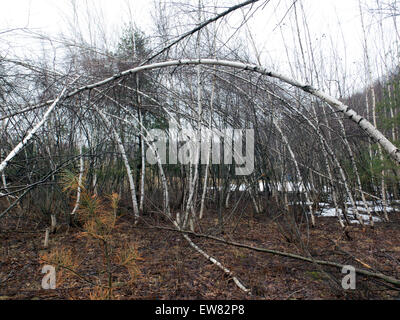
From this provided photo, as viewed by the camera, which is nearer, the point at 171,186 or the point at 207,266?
the point at 207,266

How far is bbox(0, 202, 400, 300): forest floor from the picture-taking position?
6.78 ft

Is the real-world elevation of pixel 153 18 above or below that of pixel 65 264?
above

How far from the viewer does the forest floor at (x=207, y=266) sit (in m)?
2.07

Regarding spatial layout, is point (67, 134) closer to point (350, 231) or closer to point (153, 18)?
point (153, 18)

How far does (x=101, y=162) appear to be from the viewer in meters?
4.14

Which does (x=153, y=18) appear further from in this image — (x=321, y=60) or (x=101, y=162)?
(x=321, y=60)

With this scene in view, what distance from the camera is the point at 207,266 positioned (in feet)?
8.75

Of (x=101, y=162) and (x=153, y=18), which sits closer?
(x=101, y=162)

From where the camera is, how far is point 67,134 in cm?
397
